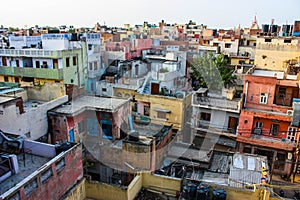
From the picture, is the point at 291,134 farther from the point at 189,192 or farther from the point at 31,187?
the point at 31,187

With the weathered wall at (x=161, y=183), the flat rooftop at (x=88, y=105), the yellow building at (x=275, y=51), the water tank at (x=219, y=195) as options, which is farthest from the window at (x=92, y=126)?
the yellow building at (x=275, y=51)

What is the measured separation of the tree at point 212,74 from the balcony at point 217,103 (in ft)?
9.97

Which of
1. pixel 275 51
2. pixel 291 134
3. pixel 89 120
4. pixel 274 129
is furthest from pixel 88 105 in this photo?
pixel 275 51

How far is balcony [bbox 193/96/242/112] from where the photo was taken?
18.3 m

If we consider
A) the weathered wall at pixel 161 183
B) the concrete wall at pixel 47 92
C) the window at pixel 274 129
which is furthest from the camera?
the window at pixel 274 129

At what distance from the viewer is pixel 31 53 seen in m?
21.5

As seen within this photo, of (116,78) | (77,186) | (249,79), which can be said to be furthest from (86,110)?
(249,79)

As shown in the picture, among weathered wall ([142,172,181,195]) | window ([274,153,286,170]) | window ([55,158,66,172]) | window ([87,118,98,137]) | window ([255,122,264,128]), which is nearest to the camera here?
window ([55,158,66,172])

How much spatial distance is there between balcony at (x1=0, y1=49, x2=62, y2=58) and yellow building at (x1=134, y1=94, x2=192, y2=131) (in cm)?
715

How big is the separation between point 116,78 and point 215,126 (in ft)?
29.5

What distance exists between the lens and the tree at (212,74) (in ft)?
75.4

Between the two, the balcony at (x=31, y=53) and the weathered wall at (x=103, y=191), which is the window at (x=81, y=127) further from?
the balcony at (x=31, y=53)

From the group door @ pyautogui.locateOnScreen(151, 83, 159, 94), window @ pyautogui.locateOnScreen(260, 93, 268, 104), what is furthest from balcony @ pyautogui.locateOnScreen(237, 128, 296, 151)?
door @ pyautogui.locateOnScreen(151, 83, 159, 94)

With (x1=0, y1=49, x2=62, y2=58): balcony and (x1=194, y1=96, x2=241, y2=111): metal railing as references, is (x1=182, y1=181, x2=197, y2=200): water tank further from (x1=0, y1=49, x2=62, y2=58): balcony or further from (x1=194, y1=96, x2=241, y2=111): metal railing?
(x1=0, y1=49, x2=62, y2=58): balcony
